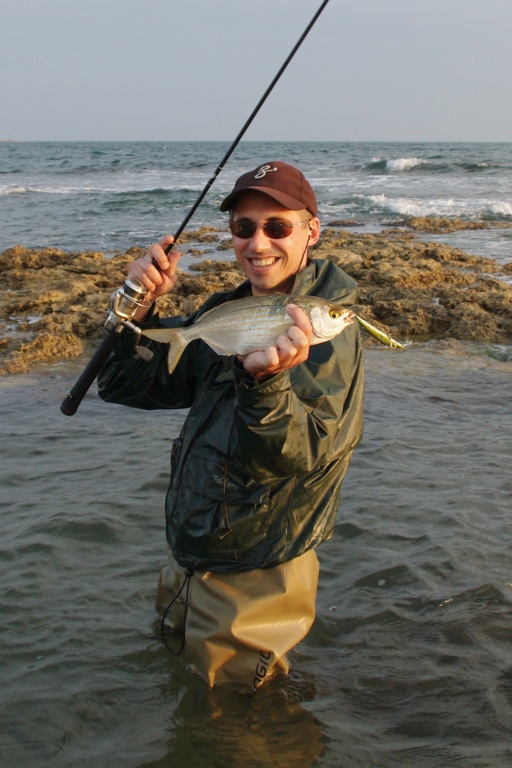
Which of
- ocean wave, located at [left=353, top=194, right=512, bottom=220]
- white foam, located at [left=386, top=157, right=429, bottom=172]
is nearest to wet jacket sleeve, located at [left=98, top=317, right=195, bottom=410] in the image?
ocean wave, located at [left=353, top=194, right=512, bottom=220]

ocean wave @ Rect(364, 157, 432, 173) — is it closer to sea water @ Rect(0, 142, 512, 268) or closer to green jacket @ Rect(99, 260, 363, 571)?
sea water @ Rect(0, 142, 512, 268)

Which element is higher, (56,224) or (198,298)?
(198,298)

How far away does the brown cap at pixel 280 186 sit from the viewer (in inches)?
112

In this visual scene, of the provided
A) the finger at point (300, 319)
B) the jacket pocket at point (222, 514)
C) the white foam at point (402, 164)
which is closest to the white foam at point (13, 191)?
the white foam at point (402, 164)

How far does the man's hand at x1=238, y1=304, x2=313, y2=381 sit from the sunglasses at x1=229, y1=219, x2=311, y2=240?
719mm

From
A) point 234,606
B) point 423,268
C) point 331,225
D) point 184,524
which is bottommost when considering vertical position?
point 331,225

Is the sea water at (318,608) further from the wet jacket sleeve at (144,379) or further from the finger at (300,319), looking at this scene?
the finger at (300,319)

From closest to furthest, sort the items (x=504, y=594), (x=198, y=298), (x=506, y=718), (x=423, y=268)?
(x=506, y=718), (x=504, y=594), (x=198, y=298), (x=423, y=268)

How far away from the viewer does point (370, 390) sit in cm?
777

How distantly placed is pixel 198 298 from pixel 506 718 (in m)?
7.92

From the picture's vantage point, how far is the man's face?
115 inches

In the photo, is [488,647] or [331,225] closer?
[488,647]

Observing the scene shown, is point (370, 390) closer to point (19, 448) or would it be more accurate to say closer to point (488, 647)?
point (19, 448)

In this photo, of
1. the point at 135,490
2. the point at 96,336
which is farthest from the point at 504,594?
the point at 96,336
